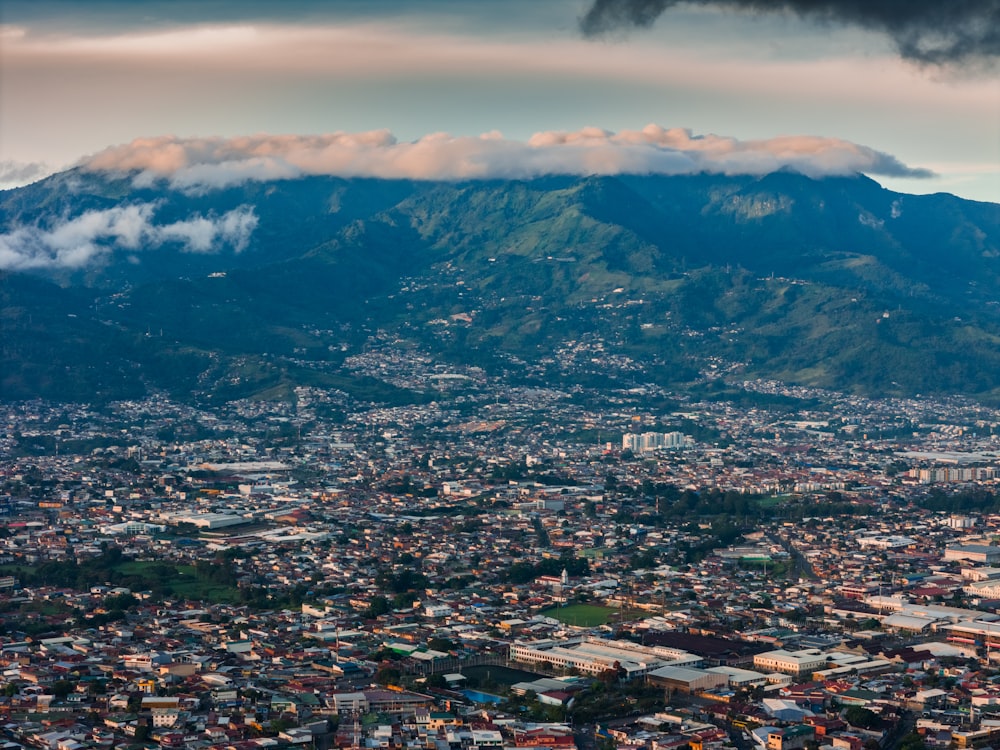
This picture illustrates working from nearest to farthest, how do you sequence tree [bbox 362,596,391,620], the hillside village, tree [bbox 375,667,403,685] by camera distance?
the hillside village, tree [bbox 375,667,403,685], tree [bbox 362,596,391,620]

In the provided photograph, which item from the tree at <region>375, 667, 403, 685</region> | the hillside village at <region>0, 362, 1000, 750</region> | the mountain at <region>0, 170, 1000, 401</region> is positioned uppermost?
the mountain at <region>0, 170, 1000, 401</region>

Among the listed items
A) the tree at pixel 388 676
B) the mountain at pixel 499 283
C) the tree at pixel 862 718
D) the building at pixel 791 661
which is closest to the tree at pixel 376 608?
the tree at pixel 388 676

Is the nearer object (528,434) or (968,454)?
(968,454)

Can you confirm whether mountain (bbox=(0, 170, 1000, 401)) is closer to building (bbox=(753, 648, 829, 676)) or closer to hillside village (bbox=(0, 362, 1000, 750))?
hillside village (bbox=(0, 362, 1000, 750))

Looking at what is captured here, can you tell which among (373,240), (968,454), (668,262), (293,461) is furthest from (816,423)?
(373,240)

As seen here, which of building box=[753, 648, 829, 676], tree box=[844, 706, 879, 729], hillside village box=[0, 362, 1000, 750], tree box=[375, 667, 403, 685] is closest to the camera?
tree box=[844, 706, 879, 729]

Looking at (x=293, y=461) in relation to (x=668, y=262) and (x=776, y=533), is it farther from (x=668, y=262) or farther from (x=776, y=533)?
(x=668, y=262)

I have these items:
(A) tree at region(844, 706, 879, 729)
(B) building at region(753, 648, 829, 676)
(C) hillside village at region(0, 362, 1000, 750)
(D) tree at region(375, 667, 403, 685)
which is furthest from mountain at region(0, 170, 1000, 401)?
(A) tree at region(844, 706, 879, 729)
